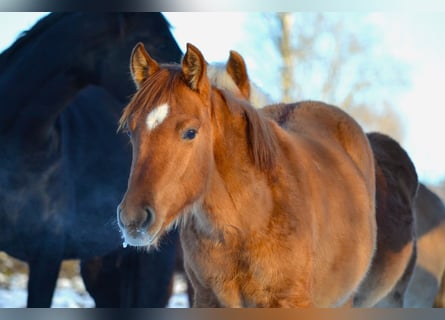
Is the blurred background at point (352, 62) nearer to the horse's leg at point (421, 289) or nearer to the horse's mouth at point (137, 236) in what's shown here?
the horse's leg at point (421, 289)

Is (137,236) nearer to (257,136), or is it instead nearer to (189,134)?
(189,134)

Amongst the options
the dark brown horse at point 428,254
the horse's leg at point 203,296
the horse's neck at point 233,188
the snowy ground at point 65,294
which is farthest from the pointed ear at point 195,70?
the dark brown horse at point 428,254

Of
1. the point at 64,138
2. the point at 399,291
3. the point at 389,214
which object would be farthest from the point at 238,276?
the point at 64,138

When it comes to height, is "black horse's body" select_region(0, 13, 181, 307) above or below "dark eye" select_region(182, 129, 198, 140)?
below

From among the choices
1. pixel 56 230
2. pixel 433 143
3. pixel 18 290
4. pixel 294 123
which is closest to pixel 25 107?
pixel 56 230

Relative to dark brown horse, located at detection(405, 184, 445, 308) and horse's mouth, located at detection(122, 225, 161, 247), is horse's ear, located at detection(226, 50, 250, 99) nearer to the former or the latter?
horse's mouth, located at detection(122, 225, 161, 247)

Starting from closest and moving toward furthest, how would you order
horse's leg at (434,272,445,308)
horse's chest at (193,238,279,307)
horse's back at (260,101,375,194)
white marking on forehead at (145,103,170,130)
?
white marking on forehead at (145,103,170,130)
horse's chest at (193,238,279,307)
horse's back at (260,101,375,194)
horse's leg at (434,272,445,308)

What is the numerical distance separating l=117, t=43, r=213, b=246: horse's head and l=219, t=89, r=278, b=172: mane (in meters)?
0.14

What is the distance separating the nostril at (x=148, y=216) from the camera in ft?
6.41

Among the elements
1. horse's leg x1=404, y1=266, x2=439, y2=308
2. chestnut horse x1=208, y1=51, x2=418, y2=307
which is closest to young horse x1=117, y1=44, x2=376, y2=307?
chestnut horse x1=208, y1=51, x2=418, y2=307

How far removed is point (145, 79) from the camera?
7.33 ft

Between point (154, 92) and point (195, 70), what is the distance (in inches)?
5.3

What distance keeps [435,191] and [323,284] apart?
2.22 m

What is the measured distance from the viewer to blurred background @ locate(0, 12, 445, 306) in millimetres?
4289
